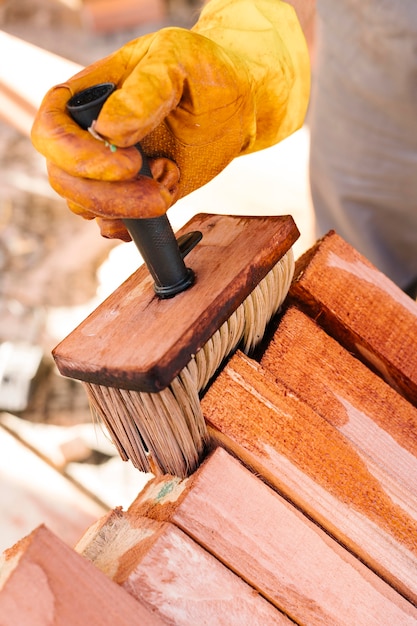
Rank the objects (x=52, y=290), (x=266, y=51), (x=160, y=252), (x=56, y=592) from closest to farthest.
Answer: (x=56, y=592) → (x=160, y=252) → (x=266, y=51) → (x=52, y=290)

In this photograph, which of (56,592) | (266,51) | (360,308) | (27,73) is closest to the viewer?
(56,592)

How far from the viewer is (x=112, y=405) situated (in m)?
0.85

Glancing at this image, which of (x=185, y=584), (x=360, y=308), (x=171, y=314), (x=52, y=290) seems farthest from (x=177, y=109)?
(x=52, y=290)

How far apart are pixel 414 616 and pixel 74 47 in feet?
19.4

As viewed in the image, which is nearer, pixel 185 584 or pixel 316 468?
pixel 185 584

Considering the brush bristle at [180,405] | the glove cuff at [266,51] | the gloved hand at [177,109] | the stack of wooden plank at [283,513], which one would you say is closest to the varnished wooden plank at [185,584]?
the stack of wooden plank at [283,513]

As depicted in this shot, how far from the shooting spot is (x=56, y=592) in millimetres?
641

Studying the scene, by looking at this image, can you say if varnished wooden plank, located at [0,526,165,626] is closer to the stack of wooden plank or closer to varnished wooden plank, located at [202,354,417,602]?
the stack of wooden plank

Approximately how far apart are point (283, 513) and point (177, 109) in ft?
2.17

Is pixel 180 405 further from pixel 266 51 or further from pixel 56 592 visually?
pixel 266 51

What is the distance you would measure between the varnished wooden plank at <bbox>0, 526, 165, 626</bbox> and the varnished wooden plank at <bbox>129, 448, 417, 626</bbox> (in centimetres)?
13

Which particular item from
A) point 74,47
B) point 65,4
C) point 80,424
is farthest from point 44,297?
point 65,4

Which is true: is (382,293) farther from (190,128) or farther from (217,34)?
(217,34)

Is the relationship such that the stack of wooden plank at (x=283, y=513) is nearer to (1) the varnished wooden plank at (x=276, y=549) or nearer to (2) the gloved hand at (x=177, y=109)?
(1) the varnished wooden plank at (x=276, y=549)
